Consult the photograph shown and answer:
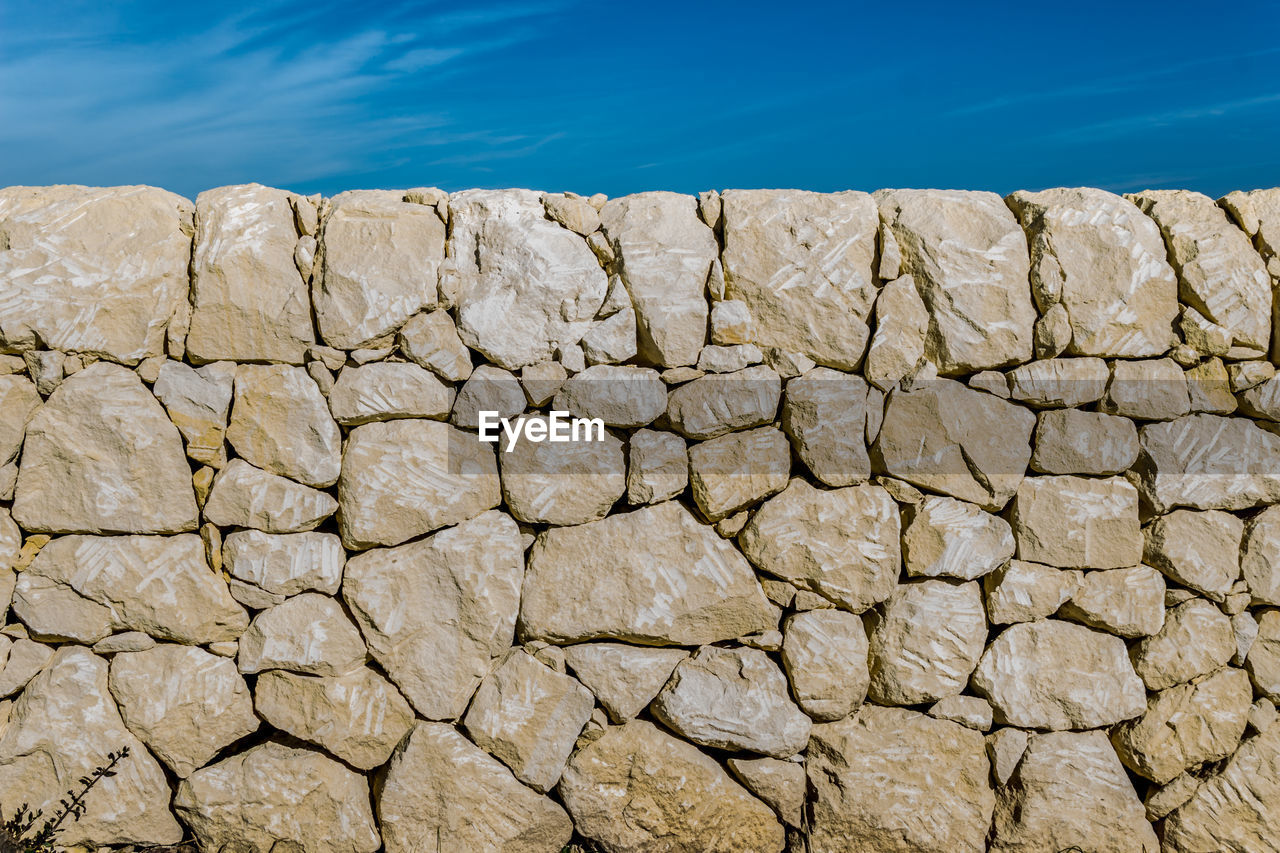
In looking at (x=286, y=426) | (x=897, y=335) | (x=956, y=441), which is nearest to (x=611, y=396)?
(x=897, y=335)

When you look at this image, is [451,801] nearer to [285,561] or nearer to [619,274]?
[285,561]

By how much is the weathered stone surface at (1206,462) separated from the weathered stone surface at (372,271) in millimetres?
2797

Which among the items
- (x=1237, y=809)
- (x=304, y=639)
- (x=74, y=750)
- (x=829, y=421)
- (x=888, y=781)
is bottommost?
(x=1237, y=809)

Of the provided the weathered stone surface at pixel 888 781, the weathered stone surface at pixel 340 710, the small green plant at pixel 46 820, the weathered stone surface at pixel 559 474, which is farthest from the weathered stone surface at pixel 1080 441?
the small green plant at pixel 46 820

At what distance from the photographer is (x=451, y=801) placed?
3502mm

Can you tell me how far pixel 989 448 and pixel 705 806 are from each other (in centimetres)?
173

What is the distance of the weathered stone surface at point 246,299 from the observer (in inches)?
135

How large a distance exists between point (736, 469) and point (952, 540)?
2.84 ft

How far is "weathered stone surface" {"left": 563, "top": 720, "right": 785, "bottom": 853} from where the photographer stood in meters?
3.55

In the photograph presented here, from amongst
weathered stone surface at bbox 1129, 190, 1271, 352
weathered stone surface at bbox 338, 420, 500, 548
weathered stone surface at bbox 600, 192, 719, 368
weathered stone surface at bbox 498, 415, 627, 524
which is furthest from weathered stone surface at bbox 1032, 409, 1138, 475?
weathered stone surface at bbox 338, 420, 500, 548

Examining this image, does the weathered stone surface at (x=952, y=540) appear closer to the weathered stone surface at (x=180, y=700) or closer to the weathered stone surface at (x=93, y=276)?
the weathered stone surface at (x=180, y=700)

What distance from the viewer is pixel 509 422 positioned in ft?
11.4

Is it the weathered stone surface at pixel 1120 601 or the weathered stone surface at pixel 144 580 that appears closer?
the weathered stone surface at pixel 144 580

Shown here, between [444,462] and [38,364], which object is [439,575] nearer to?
[444,462]
